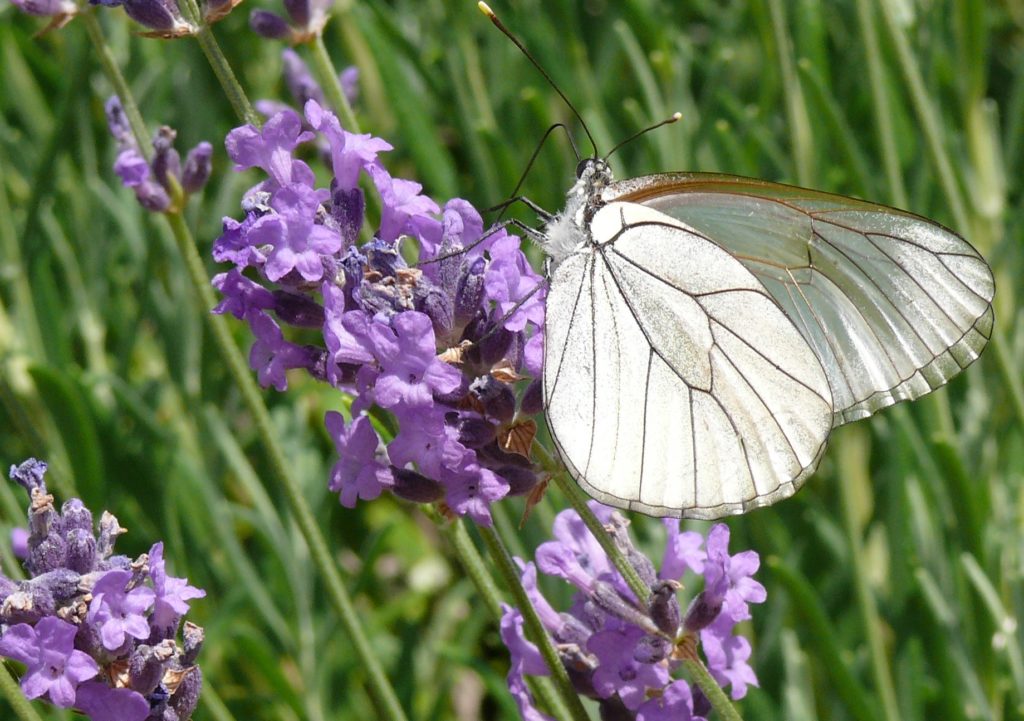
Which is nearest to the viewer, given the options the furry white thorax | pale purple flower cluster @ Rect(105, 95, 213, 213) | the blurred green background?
the furry white thorax

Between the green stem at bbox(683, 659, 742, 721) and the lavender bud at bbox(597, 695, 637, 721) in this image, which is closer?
the green stem at bbox(683, 659, 742, 721)

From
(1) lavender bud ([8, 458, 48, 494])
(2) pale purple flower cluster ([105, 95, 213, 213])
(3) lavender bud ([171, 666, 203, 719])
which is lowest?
(3) lavender bud ([171, 666, 203, 719])

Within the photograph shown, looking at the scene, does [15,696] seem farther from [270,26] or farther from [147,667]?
[270,26]

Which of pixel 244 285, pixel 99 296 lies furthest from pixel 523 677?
pixel 99 296

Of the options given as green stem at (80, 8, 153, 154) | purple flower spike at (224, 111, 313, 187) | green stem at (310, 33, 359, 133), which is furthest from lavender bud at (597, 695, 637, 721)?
green stem at (80, 8, 153, 154)

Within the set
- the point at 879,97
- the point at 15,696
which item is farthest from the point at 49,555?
the point at 879,97

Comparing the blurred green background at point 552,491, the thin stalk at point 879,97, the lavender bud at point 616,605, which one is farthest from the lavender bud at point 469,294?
the thin stalk at point 879,97

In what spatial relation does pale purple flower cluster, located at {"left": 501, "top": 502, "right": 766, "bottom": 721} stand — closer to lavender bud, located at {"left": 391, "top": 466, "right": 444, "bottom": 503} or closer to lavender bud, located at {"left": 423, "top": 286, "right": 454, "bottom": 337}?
lavender bud, located at {"left": 391, "top": 466, "right": 444, "bottom": 503}
